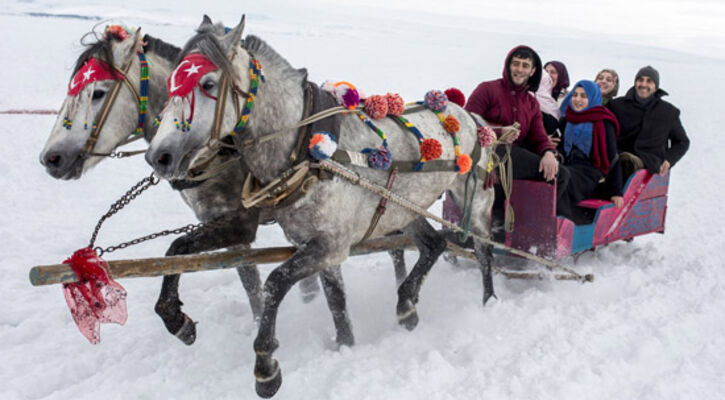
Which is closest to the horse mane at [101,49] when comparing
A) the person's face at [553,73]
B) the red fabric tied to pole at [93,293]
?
the red fabric tied to pole at [93,293]

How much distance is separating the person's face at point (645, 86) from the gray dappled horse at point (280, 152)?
268cm

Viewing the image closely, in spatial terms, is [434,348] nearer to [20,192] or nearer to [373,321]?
[373,321]

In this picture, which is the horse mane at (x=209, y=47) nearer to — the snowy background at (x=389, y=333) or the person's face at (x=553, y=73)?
the snowy background at (x=389, y=333)

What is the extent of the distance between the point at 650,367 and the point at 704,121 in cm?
1739

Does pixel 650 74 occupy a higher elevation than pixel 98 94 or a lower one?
lower

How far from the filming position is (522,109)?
4352mm

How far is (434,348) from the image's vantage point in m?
3.46

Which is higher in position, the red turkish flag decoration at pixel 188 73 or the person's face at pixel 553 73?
the red turkish flag decoration at pixel 188 73

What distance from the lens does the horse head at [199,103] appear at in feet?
7.44

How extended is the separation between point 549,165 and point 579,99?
119 centimetres

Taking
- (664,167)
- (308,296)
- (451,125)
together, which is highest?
(451,125)

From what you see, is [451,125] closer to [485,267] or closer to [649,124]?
[485,267]

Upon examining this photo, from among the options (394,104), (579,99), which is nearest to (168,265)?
(394,104)

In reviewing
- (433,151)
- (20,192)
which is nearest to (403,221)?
(433,151)
